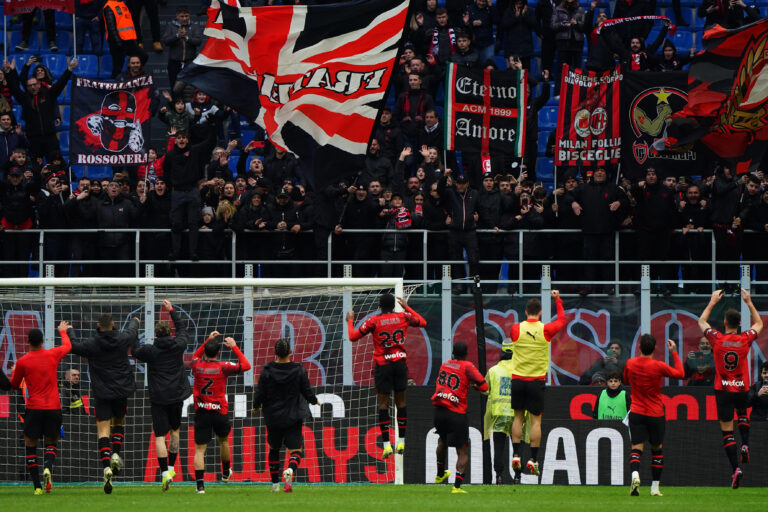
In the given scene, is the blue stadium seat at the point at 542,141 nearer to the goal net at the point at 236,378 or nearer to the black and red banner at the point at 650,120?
the black and red banner at the point at 650,120

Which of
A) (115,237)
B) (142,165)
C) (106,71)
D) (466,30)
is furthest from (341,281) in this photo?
(106,71)

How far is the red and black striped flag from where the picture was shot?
22.4 m

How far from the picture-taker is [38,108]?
2512 cm

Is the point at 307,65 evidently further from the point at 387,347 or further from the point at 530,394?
the point at 530,394

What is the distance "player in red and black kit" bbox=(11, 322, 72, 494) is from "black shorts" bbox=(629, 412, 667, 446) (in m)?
7.51

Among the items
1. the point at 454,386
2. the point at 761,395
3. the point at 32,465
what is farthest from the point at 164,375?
the point at 761,395

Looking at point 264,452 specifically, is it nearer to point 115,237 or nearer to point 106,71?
point 115,237

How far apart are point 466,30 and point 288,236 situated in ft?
22.0

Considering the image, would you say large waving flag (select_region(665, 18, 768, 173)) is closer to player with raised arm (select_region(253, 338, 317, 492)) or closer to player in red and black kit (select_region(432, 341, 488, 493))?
player in red and black kit (select_region(432, 341, 488, 493))

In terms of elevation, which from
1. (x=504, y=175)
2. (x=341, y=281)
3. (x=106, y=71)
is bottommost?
(x=341, y=281)

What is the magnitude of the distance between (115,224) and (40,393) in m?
6.12

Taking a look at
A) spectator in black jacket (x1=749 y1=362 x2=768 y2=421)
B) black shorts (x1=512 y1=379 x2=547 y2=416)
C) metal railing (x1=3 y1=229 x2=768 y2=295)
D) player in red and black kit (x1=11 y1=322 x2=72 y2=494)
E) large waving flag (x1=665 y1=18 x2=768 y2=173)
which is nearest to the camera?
player in red and black kit (x1=11 y1=322 x2=72 y2=494)

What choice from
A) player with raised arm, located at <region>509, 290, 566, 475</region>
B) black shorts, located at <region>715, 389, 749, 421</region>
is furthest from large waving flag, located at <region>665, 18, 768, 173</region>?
player with raised arm, located at <region>509, 290, 566, 475</region>

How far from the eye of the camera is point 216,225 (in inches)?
875
